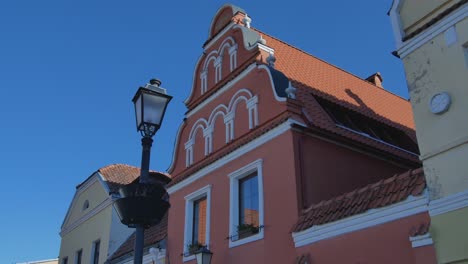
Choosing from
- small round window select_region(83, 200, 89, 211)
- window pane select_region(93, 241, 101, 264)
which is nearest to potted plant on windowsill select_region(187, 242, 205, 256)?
window pane select_region(93, 241, 101, 264)

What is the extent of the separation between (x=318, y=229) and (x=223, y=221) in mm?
3630

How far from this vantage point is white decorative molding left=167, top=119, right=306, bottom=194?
12406mm

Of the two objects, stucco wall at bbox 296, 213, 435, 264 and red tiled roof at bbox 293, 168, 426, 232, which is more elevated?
red tiled roof at bbox 293, 168, 426, 232

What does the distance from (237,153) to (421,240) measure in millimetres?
6229

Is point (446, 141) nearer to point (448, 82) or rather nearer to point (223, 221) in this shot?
point (448, 82)

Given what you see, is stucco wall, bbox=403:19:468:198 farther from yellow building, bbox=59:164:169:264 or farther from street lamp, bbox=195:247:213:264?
yellow building, bbox=59:164:169:264

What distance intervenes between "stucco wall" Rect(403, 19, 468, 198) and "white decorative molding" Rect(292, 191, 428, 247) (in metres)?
0.54

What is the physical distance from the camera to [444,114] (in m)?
7.93

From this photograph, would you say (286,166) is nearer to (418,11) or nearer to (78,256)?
(418,11)

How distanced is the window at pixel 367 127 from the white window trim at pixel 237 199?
2.62m

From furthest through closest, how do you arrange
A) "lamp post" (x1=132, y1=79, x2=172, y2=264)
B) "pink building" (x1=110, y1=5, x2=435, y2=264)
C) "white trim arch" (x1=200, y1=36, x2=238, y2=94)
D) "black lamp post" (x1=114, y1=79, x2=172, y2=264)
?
"white trim arch" (x1=200, y1=36, x2=238, y2=94)
"pink building" (x1=110, y1=5, x2=435, y2=264)
"lamp post" (x1=132, y1=79, x2=172, y2=264)
"black lamp post" (x1=114, y1=79, x2=172, y2=264)

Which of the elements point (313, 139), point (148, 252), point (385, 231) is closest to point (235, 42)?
point (313, 139)

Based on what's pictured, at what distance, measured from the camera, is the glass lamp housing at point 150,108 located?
7.09 metres

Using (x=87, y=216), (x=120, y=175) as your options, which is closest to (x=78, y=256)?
(x=87, y=216)
